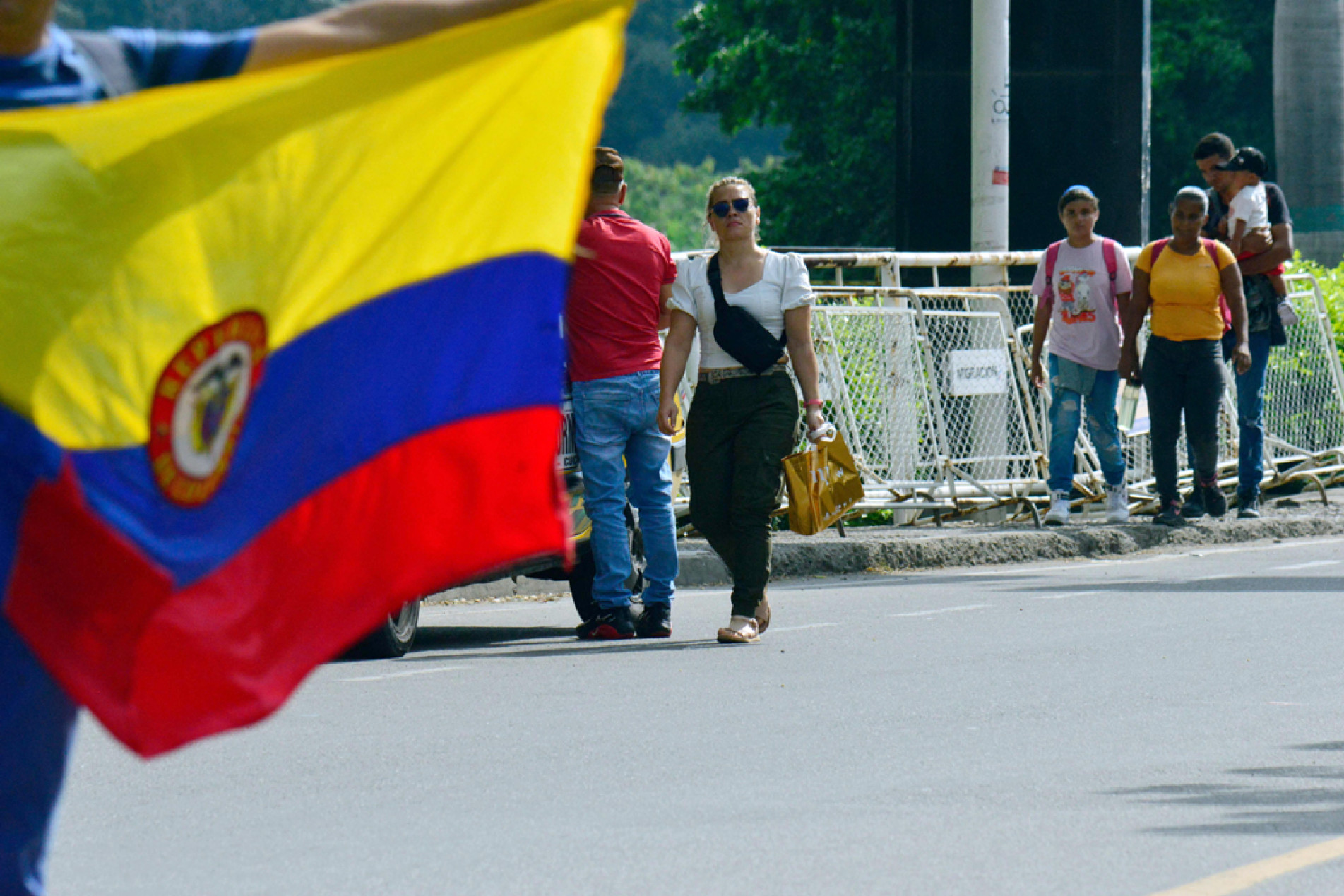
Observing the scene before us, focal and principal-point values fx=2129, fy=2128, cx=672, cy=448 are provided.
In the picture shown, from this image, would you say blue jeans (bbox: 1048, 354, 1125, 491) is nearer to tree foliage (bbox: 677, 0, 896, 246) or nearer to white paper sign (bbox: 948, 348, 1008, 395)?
white paper sign (bbox: 948, 348, 1008, 395)

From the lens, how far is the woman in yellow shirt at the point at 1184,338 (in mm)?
13062

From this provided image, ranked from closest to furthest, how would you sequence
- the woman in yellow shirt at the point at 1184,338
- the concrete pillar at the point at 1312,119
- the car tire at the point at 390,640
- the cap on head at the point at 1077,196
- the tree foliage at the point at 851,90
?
the car tire at the point at 390,640 → the cap on head at the point at 1077,196 → the woman in yellow shirt at the point at 1184,338 → the concrete pillar at the point at 1312,119 → the tree foliage at the point at 851,90

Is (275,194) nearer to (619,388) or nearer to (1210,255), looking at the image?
(619,388)

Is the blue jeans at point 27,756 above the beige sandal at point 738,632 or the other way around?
above

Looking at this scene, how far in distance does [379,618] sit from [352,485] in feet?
0.64

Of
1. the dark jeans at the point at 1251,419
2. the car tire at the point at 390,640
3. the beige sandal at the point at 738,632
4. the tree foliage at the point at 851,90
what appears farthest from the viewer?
the tree foliage at the point at 851,90

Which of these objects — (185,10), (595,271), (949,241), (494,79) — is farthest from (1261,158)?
(185,10)

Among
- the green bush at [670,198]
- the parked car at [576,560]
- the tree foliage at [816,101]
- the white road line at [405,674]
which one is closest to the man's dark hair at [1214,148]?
the parked car at [576,560]

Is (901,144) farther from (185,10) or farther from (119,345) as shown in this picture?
(185,10)

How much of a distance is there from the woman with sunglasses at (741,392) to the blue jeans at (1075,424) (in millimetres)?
5032

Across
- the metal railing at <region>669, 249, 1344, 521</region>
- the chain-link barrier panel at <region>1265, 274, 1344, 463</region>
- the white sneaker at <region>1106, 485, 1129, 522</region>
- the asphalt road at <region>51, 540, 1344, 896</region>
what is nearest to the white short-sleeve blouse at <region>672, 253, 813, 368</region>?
the asphalt road at <region>51, 540, 1344, 896</region>

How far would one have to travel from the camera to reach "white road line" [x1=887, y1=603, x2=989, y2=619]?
32.3 feet

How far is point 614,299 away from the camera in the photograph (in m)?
8.80

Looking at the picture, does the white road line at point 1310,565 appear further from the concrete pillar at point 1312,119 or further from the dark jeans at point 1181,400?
the concrete pillar at point 1312,119
